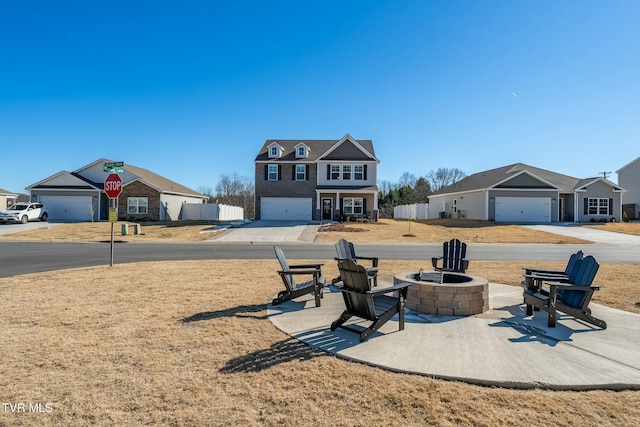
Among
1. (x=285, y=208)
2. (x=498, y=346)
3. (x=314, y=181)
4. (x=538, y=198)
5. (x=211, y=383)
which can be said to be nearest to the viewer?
(x=211, y=383)

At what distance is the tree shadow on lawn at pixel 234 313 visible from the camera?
19.7 ft

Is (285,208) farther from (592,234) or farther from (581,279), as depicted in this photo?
(581,279)

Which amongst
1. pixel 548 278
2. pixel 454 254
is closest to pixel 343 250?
pixel 454 254

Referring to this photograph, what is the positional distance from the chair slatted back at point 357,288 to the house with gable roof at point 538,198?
33355mm

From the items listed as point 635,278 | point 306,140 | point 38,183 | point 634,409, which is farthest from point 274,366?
point 38,183

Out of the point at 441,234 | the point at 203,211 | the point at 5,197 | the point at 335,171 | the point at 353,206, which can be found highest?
the point at 335,171

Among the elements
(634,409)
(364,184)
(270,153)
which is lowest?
(634,409)

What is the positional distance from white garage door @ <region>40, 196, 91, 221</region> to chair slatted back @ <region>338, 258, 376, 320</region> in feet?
127

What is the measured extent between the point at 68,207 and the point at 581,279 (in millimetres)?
42287

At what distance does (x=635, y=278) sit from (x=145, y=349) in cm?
1201

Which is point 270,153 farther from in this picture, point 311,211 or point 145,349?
point 145,349

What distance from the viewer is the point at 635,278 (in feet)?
32.4

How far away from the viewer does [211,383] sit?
12.3 feet

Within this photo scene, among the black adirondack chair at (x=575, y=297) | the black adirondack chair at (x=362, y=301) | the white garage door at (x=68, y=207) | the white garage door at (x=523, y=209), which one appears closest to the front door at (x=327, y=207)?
the white garage door at (x=523, y=209)
